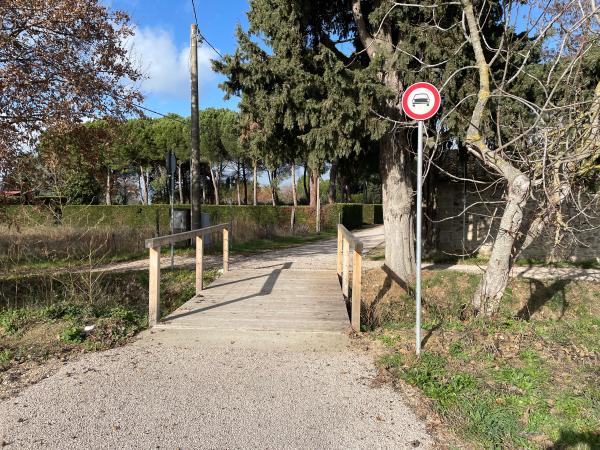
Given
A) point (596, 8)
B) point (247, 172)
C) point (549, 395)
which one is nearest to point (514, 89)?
point (596, 8)

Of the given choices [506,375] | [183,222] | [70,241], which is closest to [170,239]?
[506,375]

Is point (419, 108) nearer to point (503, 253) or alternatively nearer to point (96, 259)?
point (503, 253)

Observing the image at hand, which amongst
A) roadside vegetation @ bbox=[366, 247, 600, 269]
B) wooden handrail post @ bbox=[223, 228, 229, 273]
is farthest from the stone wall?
wooden handrail post @ bbox=[223, 228, 229, 273]

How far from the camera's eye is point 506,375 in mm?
4215

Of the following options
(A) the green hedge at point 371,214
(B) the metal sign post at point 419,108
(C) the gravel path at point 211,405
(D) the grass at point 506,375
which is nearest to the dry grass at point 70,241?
(C) the gravel path at point 211,405

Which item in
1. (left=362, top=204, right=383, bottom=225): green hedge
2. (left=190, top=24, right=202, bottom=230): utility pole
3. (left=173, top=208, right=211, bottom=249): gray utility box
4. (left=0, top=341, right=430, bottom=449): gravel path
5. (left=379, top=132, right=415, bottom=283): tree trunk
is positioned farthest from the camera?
(left=362, top=204, right=383, bottom=225): green hedge

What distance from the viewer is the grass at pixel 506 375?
3230mm

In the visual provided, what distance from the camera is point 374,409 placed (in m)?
3.60

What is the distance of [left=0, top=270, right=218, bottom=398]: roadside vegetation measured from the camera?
15.2 feet

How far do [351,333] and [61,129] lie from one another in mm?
5843

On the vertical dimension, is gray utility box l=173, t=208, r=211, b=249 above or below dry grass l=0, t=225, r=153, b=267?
above

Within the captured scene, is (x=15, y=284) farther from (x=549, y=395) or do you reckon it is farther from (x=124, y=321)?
(x=549, y=395)

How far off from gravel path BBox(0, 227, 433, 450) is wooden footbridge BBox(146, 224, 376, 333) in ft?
2.15

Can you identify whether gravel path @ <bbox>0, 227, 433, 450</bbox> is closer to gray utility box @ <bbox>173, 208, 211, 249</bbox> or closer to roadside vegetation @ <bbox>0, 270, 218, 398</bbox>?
roadside vegetation @ <bbox>0, 270, 218, 398</bbox>
